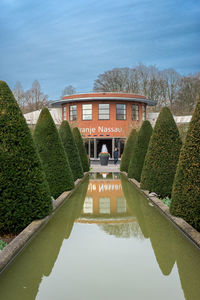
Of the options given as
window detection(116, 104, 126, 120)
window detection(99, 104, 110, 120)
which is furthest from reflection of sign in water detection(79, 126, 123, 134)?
window detection(116, 104, 126, 120)

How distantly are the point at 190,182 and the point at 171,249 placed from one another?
5.59 ft

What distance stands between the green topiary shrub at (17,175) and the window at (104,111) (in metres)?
29.8

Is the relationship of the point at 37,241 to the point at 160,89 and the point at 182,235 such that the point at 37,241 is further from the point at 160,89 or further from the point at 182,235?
the point at 160,89

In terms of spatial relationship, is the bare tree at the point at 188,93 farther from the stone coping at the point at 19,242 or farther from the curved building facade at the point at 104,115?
the stone coping at the point at 19,242

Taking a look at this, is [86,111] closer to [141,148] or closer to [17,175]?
[141,148]

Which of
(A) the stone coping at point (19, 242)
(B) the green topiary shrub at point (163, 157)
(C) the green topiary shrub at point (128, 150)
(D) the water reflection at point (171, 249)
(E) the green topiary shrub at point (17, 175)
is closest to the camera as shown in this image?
(D) the water reflection at point (171, 249)

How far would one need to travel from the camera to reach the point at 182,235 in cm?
625

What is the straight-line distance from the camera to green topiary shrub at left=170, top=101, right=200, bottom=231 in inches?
257

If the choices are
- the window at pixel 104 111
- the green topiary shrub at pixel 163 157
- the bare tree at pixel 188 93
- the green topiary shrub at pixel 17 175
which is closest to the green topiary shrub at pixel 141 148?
the green topiary shrub at pixel 163 157

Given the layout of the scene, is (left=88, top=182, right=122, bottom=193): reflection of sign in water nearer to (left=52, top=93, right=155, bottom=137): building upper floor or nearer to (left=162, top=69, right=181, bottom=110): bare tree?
(left=52, top=93, right=155, bottom=137): building upper floor

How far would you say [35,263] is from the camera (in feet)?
16.0

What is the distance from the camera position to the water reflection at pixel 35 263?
13.0 feet

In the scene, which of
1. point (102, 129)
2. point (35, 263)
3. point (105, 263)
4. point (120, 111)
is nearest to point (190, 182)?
point (105, 263)

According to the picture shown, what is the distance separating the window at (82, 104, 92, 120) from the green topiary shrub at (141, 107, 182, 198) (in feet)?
86.1
